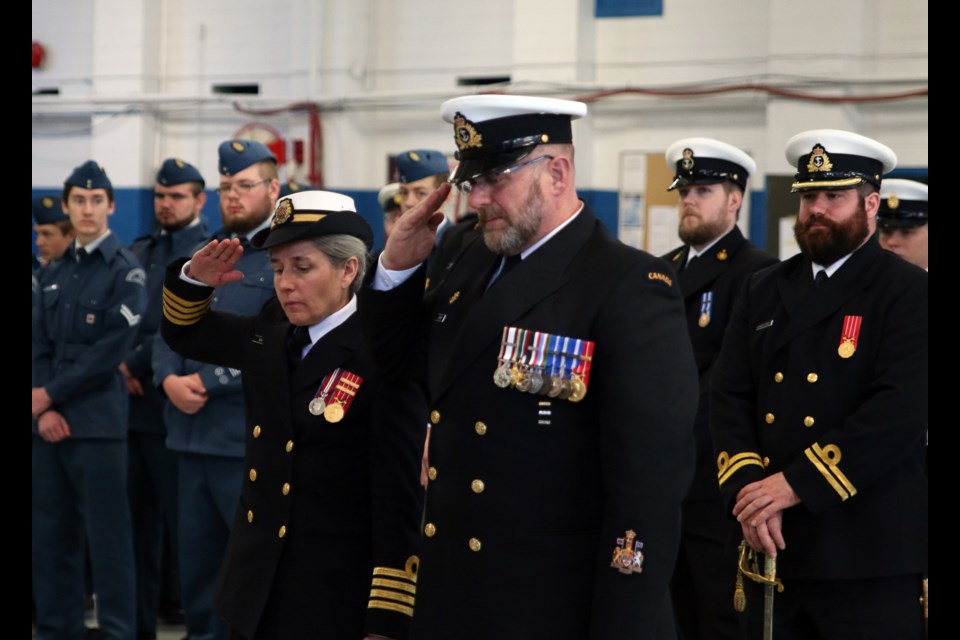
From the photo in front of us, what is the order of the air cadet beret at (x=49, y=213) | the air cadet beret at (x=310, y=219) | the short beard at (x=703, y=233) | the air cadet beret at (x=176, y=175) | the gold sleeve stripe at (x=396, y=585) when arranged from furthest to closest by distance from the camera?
the air cadet beret at (x=49, y=213) → the air cadet beret at (x=176, y=175) → the short beard at (x=703, y=233) → the air cadet beret at (x=310, y=219) → the gold sleeve stripe at (x=396, y=585)

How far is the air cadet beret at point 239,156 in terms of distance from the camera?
4949 millimetres

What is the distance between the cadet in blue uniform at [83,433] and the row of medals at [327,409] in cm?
246

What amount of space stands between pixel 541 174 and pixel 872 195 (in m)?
1.45

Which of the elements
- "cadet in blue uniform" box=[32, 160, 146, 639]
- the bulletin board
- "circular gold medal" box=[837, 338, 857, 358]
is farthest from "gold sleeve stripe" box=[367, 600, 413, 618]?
the bulletin board

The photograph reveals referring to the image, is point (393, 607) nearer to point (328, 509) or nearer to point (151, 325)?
point (328, 509)

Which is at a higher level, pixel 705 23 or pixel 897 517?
pixel 705 23

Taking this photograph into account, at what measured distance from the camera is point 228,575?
284cm

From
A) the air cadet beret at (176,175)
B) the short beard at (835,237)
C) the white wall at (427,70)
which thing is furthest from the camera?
the white wall at (427,70)

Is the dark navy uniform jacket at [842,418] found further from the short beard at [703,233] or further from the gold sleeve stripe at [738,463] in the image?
the short beard at [703,233]

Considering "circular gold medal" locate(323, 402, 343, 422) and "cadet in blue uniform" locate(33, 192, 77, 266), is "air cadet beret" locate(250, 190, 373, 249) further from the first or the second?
"cadet in blue uniform" locate(33, 192, 77, 266)

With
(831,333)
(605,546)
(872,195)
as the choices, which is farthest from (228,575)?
(872,195)

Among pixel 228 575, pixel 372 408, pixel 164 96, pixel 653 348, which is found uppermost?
pixel 164 96

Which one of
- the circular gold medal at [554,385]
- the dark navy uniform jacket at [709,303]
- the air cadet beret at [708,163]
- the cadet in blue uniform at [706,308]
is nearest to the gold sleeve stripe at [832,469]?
the cadet in blue uniform at [706,308]

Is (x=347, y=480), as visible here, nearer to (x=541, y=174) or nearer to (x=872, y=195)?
(x=541, y=174)
